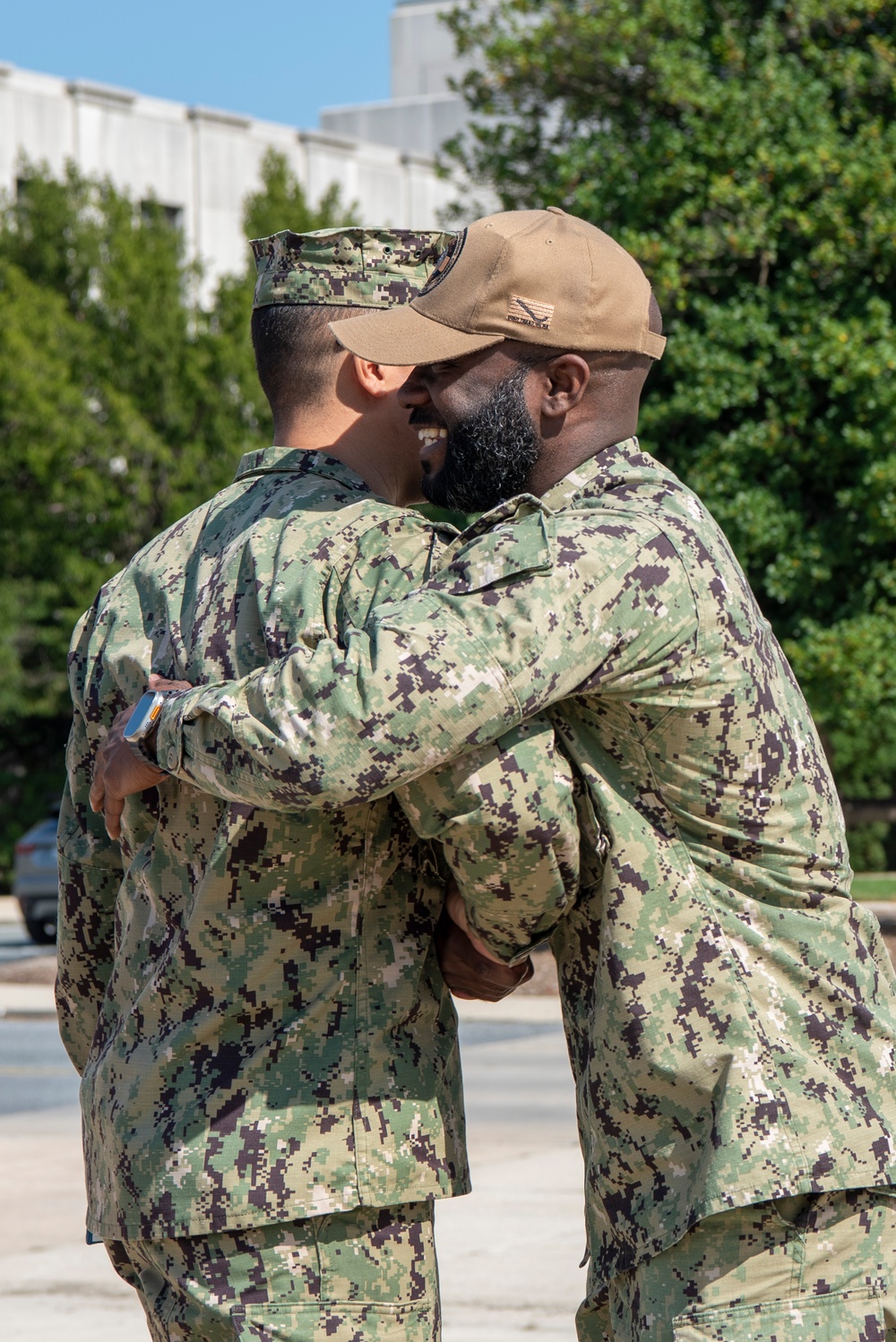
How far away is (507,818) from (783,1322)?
70 cm

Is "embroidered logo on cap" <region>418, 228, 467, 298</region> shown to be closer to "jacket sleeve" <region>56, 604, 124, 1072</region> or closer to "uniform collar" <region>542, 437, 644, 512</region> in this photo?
"uniform collar" <region>542, 437, 644, 512</region>

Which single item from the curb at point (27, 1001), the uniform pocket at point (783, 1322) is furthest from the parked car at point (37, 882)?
the uniform pocket at point (783, 1322)

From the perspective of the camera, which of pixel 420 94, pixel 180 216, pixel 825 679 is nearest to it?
pixel 825 679

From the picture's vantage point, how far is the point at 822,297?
46.5 feet

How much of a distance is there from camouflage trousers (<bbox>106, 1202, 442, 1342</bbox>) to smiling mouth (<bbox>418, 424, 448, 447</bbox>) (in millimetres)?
1030

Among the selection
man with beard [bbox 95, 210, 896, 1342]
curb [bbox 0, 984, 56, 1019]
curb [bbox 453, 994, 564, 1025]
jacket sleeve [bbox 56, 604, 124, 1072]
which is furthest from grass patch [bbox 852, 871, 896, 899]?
man with beard [bbox 95, 210, 896, 1342]

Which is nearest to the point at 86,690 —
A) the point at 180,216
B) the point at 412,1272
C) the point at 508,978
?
the point at 508,978

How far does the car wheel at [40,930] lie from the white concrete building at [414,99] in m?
24.4

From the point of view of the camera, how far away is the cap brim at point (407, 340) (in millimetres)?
2322

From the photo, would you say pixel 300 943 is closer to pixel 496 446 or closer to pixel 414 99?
pixel 496 446

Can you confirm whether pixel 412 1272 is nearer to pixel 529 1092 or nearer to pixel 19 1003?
pixel 529 1092

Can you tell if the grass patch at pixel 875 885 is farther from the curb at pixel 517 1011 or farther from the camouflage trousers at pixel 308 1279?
the camouflage trousers at pixel 308 1279

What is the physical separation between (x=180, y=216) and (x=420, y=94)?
2160 cm

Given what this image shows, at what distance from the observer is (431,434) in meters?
2.43
